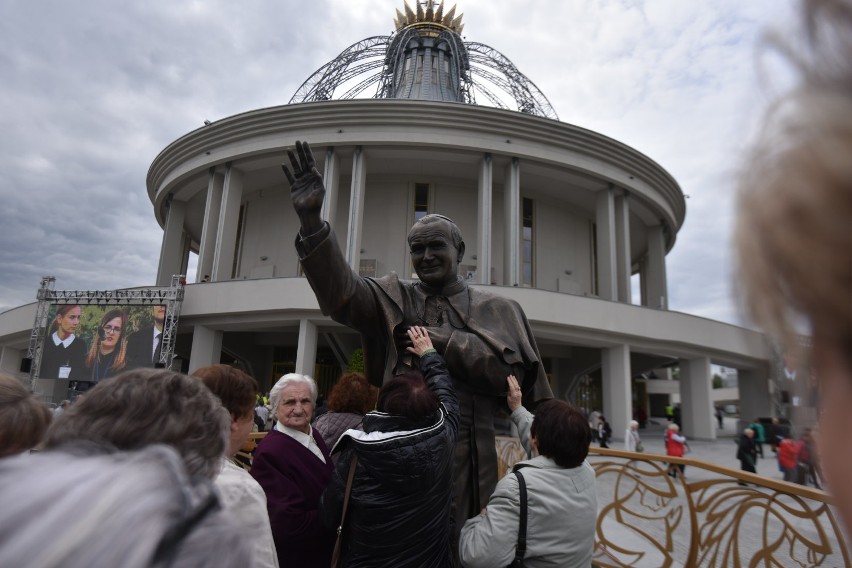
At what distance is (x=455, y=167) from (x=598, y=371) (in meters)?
12.5

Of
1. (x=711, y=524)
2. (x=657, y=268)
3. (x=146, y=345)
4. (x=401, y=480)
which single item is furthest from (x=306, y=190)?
(x=657, y=268)

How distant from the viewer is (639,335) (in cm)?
1794

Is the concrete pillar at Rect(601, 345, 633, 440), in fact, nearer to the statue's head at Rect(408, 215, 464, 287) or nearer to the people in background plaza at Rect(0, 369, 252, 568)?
the statue's head at Rect(408, 215, 464, 287)

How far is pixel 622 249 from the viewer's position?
806 inches

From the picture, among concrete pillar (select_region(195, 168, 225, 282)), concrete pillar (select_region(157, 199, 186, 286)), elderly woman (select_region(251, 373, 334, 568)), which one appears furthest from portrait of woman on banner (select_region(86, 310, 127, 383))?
elderly woman (select_region(251, 373, 334, 568))

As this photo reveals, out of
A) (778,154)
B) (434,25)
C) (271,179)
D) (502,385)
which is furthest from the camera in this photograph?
(434,25)

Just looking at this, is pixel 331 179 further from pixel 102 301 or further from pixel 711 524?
pixel 711 524

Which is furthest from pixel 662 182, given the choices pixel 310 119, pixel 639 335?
pixel 310 119

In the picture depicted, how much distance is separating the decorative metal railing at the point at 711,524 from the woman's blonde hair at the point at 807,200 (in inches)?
94.0

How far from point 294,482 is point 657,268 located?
2408 cm

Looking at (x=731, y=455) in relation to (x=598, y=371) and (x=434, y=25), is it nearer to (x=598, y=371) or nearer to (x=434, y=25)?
(x=598, y=371)

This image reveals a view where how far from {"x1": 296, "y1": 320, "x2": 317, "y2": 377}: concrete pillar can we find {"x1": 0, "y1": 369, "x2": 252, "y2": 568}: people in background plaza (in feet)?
52.1

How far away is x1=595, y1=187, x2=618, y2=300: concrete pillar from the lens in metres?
19.5

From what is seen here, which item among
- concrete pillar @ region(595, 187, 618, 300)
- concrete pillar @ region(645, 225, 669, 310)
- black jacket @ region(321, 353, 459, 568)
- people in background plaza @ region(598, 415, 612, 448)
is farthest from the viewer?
concrete pillar @ region(645, 225, 669, 310)
